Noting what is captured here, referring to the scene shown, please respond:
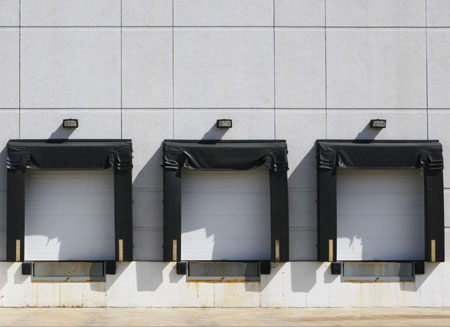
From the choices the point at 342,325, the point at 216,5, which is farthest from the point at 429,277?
the point at 216,5

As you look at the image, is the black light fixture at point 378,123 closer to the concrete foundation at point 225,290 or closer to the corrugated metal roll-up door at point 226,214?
the corrugated metal roll-up door at point 226,214

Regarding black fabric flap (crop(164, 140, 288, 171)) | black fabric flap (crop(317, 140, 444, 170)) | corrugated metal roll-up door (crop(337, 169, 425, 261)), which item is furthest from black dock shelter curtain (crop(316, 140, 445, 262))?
black fabric flap (crop(164, 140, 288, 171))

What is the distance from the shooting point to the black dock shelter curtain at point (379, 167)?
1290cm

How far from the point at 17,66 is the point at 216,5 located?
14.5 feet

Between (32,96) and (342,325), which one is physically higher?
(32,96)

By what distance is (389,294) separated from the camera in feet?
43.1

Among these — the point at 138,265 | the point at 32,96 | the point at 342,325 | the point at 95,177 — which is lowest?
the point at 342,325

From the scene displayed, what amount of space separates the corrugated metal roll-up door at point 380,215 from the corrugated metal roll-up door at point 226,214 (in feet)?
5.49

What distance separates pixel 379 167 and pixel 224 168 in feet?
10.6

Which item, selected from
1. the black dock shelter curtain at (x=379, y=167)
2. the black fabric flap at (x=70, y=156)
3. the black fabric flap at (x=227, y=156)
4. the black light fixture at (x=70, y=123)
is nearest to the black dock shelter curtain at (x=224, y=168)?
the black fabric flap at (x=227, y=156)

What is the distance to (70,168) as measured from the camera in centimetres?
1288

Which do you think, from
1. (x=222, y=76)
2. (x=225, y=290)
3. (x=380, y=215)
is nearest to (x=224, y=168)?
(x=222, y=76)

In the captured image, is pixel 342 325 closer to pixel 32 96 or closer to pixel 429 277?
pixel 429 277

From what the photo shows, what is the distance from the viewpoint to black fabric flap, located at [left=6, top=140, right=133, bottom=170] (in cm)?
1282
